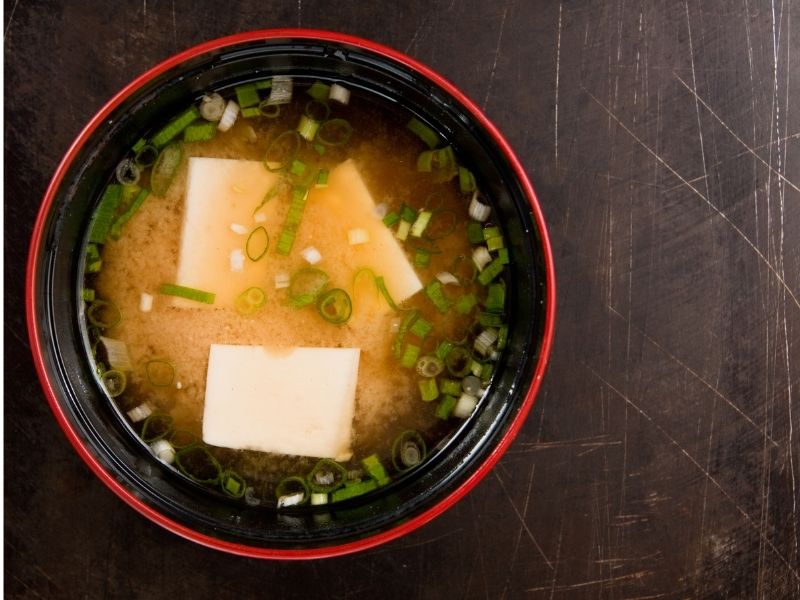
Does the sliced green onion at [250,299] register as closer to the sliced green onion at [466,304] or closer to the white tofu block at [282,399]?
the white tofu block at [282,399]

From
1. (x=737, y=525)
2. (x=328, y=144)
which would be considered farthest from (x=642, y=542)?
A: (x=328, y=144)

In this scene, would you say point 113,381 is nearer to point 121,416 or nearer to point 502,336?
point 121,416

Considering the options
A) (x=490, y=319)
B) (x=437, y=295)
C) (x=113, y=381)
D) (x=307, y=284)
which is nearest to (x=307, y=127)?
(x=307, y=284)

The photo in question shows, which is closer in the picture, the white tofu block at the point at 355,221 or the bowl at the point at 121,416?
the bowl at the point at 121,416

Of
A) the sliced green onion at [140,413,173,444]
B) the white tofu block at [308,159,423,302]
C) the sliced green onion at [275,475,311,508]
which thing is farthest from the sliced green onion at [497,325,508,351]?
the sliced green onion at [140,413,173,444]

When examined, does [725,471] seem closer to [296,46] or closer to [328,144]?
[328,144]

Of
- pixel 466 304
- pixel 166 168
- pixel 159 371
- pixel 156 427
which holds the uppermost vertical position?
pixel 166 168

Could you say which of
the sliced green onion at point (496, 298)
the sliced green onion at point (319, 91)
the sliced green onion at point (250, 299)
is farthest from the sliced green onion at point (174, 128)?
the sliced green onion at point (496, 298)
